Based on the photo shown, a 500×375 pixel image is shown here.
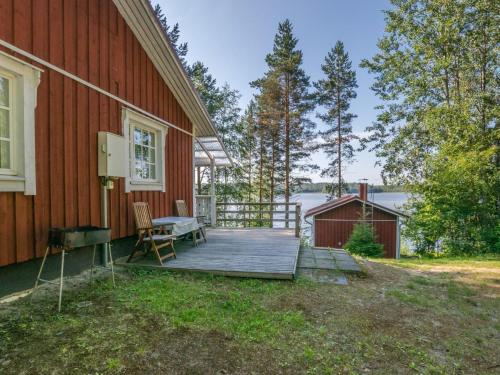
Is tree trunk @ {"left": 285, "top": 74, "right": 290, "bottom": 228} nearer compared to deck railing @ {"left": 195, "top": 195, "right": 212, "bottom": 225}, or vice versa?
deck railing @ {"left": 195, "top": 195, "right": 212, "bottom": 225}

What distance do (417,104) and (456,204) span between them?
596cm

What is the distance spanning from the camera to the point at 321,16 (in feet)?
39.3

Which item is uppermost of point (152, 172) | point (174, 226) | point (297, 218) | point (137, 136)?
point (137, 136)

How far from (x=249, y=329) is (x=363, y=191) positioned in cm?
1053

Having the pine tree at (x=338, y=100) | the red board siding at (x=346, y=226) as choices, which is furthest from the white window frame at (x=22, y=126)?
the pine tree at (x=338, y=100)

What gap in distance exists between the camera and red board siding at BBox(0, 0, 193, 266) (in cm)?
291

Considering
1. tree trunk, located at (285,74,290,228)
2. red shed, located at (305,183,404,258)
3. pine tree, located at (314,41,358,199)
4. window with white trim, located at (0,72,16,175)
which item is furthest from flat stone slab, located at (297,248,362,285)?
pine tree, located at (314,41,358,199)

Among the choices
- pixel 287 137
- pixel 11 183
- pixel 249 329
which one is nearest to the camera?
pixel 249 329

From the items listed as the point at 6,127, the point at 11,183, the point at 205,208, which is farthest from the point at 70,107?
the point at 205,208

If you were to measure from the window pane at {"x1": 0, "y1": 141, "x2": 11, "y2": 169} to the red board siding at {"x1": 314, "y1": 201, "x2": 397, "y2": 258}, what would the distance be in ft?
39.7

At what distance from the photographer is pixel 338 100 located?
17.5m

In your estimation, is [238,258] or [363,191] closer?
[238,258]

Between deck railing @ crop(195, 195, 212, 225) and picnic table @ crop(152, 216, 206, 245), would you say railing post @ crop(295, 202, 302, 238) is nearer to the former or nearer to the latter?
picnic table @ crop(152, 216, 206, 245)

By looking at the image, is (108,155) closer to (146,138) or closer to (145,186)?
(145,186)
